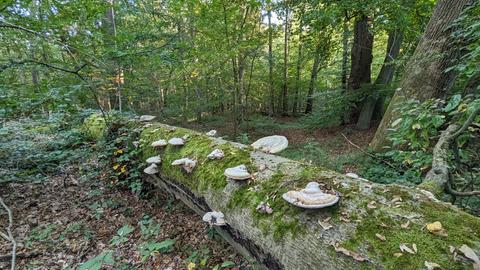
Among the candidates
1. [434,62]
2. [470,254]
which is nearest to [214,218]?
[470,254]

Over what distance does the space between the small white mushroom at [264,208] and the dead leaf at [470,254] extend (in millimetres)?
1136

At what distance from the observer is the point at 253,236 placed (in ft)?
6.59

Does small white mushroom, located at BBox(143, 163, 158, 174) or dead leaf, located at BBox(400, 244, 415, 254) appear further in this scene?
small white mushroom, located at BBox(143, 163, 158, 174)

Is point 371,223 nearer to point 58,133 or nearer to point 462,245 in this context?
point 462,245

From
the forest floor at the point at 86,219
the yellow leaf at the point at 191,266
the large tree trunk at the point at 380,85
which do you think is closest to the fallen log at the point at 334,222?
the yellow leaf at the point at 191,266

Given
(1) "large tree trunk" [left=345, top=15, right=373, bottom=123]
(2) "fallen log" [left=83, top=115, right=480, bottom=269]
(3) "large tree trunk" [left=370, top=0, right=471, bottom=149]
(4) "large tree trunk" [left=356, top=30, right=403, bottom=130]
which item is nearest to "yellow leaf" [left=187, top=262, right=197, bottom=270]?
(2) "fallen log" [left=83, top=115, right=480, bottom=269]

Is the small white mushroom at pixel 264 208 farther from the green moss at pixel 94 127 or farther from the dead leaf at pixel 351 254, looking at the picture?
the green moss at pixel 94 127

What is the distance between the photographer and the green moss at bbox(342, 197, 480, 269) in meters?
1.25

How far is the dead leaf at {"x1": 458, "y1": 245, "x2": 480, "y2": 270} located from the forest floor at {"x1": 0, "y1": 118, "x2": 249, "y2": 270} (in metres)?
1.75

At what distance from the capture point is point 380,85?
775cm

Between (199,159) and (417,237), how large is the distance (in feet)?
7.62

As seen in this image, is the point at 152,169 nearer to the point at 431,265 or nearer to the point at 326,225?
the point at 326,225

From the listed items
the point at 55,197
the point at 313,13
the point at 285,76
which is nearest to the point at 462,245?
the point at 55,197

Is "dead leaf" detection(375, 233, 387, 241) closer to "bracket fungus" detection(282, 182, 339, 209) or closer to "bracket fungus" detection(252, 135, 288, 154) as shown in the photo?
"bracket fungus" detection(282, 182, 339, 209)
